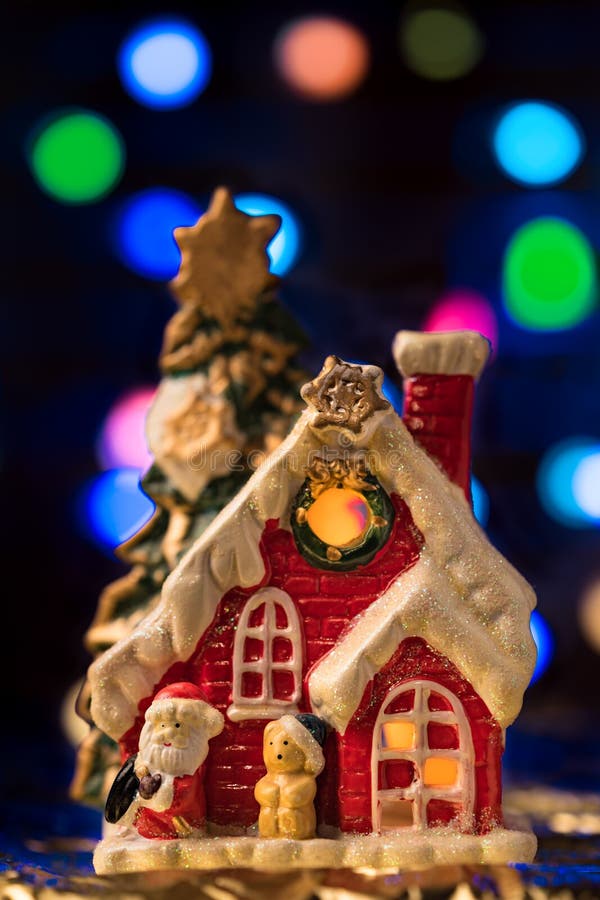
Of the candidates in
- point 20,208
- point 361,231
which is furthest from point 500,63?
point 20,208

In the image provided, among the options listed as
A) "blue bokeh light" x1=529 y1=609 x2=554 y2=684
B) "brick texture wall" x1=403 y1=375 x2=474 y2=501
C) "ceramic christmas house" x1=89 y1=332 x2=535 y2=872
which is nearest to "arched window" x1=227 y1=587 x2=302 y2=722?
"ceramic christmas house" x1=89 y1=332 x2=535 y2=872

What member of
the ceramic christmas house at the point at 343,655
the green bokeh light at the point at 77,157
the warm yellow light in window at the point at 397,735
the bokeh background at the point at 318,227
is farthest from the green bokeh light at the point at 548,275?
the ceramic christmas house at the point at 343,655

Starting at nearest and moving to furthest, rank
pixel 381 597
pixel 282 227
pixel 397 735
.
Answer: pixel 381 597 < pixel 397 735 < pixel 282 227

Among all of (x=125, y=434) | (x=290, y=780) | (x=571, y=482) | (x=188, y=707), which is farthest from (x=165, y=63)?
(x=290, y=780)

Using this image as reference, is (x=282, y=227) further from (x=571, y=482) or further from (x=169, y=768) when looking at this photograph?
(x=169, y=768)

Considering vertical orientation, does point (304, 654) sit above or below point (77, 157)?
below

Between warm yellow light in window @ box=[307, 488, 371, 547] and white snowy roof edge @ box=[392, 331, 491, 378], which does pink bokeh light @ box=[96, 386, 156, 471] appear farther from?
white snowy roof edge @ box=[392, 331, 491, 378]
